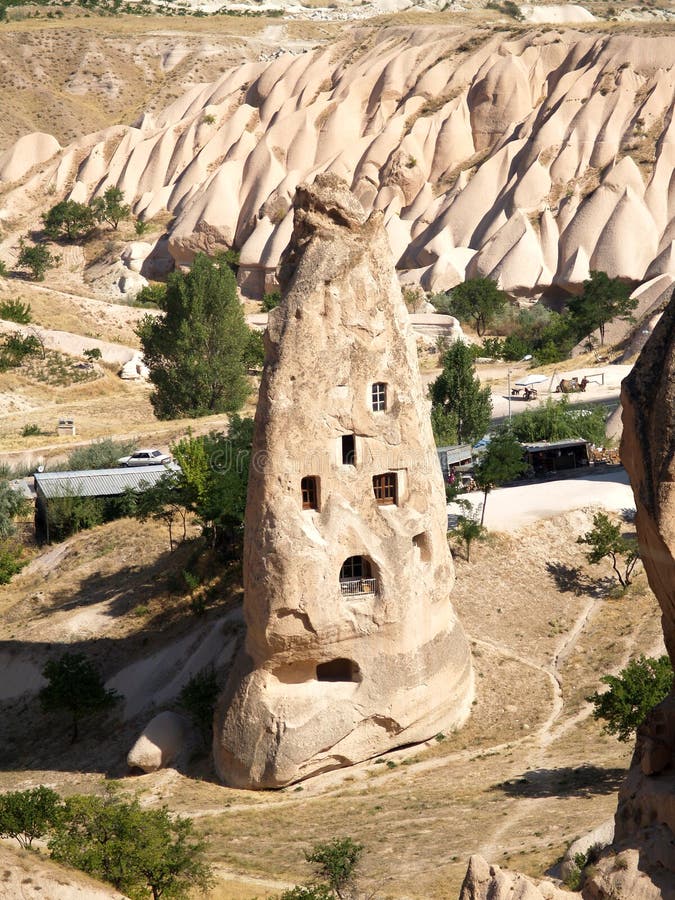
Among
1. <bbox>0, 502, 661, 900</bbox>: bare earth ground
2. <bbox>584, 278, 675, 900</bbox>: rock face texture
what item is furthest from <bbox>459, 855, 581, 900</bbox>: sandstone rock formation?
<bbox>0, 502, 661, 900</bbox>: bare earth ground

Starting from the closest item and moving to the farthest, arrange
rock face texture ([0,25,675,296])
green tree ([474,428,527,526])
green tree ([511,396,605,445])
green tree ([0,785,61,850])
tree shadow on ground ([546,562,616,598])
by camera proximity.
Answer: green tree ([0,785,61,850]) < tree shadow on ground ([546,562,616,598]) < green tree ([474,428,527,526]) < green tree ([511,396,605,445]) < rock face texture ([0,25,675,296])

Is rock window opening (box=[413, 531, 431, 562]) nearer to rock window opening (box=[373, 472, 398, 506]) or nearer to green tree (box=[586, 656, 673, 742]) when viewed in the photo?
rock window opening (box=[373, 472, 398, 506])

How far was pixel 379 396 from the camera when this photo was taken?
28.8m

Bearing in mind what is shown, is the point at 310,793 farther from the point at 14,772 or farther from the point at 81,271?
the point at 81,271

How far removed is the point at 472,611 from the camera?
114 feet

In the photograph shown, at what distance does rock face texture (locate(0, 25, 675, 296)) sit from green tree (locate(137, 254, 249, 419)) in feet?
73.2

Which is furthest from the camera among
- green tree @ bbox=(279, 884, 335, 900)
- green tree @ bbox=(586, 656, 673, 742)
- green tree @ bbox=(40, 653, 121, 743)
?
green tree @ bbox=(40, 653, 121, 743)

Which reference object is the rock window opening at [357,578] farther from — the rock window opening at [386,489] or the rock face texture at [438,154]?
the rock face texture at [438,154]

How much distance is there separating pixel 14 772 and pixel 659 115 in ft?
257

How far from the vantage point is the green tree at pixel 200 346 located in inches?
2480

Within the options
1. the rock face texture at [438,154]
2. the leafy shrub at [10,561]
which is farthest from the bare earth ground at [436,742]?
the rock face texture at [438,154]

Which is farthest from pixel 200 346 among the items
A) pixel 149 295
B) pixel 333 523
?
pixel 333 523

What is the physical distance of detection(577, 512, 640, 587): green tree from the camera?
119ft

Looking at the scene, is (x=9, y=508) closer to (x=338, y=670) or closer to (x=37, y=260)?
(x=338, y=670)
